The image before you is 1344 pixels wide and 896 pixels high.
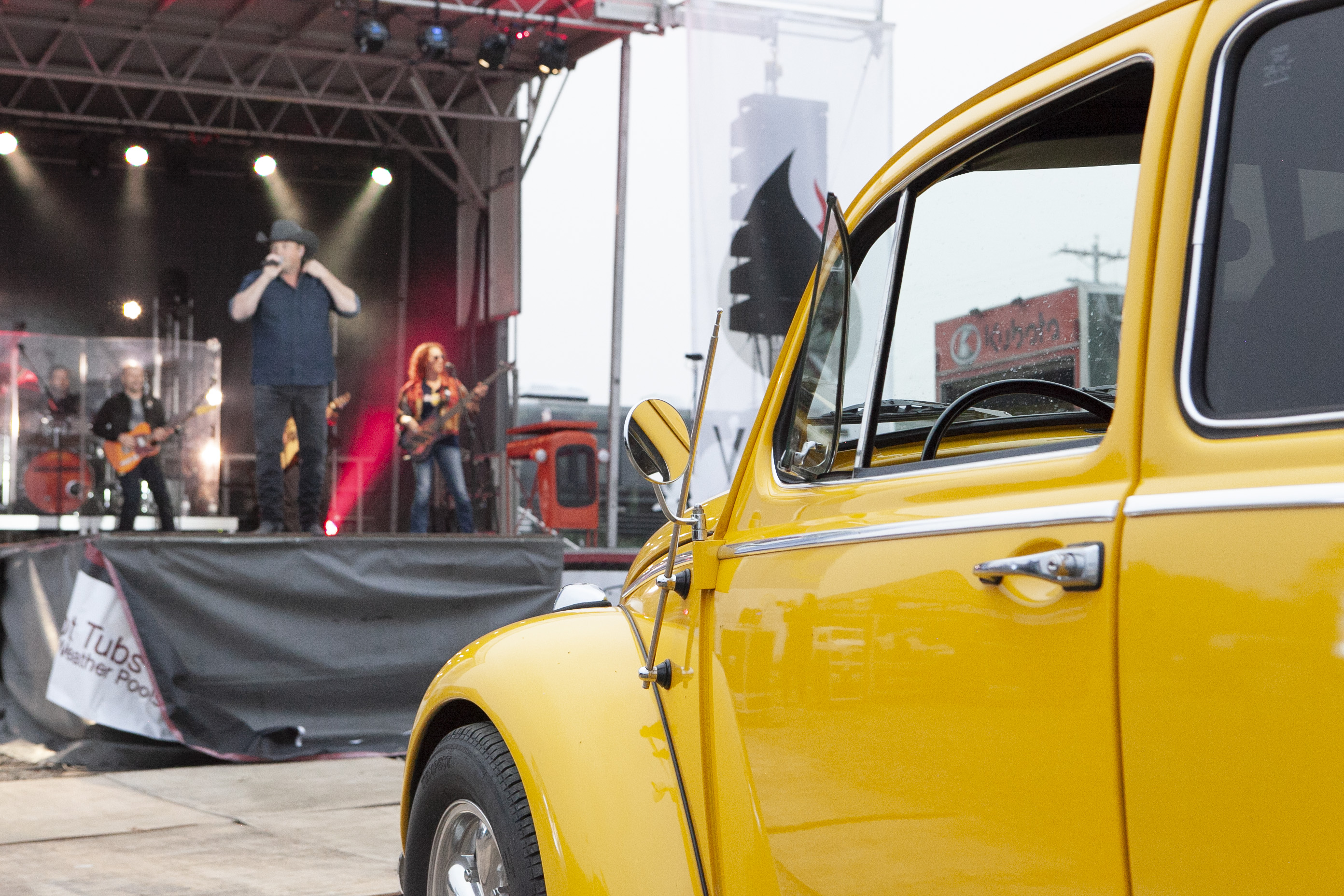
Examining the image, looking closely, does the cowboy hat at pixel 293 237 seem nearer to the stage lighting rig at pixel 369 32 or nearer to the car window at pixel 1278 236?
the stage lighting rig at pixel 369 32

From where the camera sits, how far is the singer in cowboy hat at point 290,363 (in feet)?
29.6

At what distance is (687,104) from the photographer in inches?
366

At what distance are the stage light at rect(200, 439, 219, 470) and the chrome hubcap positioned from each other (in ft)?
48.4

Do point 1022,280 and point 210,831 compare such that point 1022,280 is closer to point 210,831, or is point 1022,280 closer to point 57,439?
point 210,831

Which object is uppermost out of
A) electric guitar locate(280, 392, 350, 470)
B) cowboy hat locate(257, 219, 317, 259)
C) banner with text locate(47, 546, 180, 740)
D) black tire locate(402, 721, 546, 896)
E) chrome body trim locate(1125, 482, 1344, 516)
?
cowboy hat locate(257, 219, 317, 259)

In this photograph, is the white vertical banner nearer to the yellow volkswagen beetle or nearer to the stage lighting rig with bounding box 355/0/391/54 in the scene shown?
the stage lighting rig with bounding box 355/0/391/54

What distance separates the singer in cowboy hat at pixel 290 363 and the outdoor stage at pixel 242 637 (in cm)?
217

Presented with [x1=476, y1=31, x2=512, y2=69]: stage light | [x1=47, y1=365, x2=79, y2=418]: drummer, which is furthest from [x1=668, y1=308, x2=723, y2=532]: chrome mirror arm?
[x1=47, y1=365, x2=79, y2=418]: drummer

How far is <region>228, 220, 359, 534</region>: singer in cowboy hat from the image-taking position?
29.6 ft

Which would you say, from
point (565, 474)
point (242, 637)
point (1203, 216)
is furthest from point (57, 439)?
point (1203, 216)

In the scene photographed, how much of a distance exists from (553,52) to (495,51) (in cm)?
59

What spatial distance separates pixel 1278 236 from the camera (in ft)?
4.15

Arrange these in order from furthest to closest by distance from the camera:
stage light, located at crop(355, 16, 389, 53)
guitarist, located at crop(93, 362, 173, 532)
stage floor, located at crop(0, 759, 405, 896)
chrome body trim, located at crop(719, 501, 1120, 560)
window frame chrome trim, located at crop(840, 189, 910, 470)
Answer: guitarist, located at crop(93, 362, 173, 532) < stage light, located at crop(355, 16, 389, 53) < stage floor, located at crop(0, 759, 405, 896) < window frame chrome trim, located at crop(840, 189, 910, 470) < chrome body trim, located at crop(719, 501, 1120, 560)

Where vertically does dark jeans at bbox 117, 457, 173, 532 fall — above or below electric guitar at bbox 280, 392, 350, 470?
below
